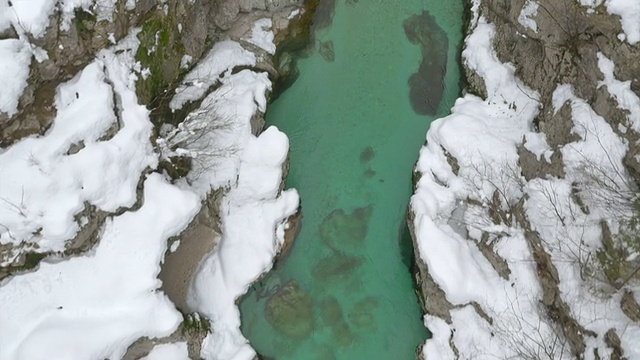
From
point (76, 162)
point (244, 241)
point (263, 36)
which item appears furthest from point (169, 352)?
point (263, 36)

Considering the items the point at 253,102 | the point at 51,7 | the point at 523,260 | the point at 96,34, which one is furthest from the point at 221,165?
the point at 523,260

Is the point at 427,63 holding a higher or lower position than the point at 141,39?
lower

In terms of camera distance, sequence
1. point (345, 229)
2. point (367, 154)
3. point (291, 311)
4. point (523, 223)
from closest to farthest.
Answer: point (523, 223), point (291, 311), point (345, 229), point (367, 154)

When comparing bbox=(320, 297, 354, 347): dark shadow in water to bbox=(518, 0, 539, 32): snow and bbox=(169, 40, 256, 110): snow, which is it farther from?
bbox=(518, 0, 539, 32): snow

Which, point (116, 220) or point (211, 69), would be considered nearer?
point (116, 220)

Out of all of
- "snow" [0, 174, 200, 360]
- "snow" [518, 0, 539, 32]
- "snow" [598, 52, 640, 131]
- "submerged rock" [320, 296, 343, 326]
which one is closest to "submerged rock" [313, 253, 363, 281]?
"submerged rock" [320, 296, 343, 326]

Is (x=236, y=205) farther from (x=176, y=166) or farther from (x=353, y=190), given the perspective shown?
(x=353, y=190)
